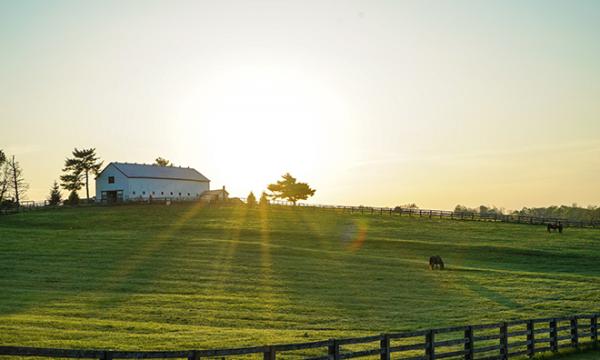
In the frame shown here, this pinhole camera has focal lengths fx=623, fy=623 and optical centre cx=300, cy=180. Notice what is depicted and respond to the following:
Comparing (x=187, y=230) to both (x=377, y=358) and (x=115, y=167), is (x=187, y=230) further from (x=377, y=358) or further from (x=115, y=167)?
(x=377, y=358)

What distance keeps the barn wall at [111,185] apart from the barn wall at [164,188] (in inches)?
37.7

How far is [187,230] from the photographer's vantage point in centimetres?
7756

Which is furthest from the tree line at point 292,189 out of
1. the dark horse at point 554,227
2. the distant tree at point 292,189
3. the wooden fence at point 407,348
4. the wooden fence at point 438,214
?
the wooden fence at point 407,348

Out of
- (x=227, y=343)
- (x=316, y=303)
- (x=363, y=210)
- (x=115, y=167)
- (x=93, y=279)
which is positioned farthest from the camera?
(x=115, y=167)

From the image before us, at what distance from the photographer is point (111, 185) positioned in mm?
116312

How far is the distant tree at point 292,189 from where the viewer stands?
499ft

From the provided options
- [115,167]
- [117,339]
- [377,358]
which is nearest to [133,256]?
[117,339]

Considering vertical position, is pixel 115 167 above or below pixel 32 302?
above

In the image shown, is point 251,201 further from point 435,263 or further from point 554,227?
point 435,263

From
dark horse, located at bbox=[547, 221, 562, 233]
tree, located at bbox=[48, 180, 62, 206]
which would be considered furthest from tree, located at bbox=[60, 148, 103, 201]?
dark horse, located at bbox=[547, 221, 562, 233]

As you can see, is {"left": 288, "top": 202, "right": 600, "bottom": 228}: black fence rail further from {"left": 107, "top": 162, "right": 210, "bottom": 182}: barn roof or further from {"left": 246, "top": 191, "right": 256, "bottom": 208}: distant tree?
{"left": 107, "top": 162, "right": 210, "bottom": 182}: barn roof

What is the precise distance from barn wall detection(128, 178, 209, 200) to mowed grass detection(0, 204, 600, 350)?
3301 cm

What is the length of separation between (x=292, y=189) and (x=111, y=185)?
48970mm

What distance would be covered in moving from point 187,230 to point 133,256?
2547 cm
